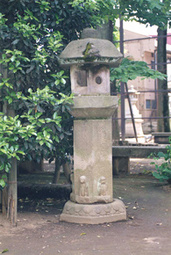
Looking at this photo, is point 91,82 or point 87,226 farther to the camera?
point 91,82

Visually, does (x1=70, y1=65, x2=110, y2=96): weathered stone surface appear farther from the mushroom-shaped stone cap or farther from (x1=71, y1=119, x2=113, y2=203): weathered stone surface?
(x1=71, y1=119, x2=113, y2=203): weathered stone surface

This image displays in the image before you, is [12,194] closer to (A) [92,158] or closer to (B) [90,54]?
(A) [92,158]

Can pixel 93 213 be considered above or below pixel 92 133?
below

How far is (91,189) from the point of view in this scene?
5.39 m

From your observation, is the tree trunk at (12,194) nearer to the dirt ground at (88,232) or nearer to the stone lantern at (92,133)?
the dirt ground at (88,232)

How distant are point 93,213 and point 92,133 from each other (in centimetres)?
112

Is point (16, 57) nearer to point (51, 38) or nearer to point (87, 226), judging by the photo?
point (51, 38)

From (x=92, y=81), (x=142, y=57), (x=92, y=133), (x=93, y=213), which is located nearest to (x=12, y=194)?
(x=93, y=213)

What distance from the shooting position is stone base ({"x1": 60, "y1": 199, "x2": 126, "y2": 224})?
206 inches

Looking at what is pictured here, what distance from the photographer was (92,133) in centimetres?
543

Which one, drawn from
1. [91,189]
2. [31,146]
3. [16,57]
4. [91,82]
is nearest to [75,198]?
[91,189]

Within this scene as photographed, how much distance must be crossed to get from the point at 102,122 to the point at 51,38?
1.40 metres

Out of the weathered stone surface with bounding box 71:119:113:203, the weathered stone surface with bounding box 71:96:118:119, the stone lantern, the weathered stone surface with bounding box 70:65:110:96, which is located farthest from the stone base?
the weathered stone surface with bounding box 70:65:110:96

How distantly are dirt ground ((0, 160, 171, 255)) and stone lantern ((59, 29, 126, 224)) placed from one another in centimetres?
22
